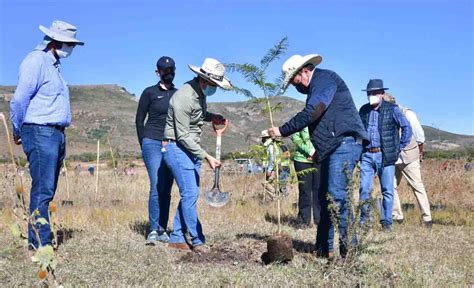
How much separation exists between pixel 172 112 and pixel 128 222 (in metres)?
2.47

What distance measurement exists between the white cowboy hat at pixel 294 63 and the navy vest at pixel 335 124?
181 mm

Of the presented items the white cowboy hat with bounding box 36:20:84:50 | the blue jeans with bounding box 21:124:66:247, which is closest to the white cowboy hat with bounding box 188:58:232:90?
the white cowboy hat with bounding box 36:20:84:50

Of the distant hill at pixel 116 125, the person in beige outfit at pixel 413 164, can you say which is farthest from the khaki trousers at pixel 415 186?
the distant hill at pixel 116 125

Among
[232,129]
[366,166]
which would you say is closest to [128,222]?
[366,166]

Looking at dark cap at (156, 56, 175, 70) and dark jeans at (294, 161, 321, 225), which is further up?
dark cap at (156, 56, 175, 70)

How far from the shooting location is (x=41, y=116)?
209 inches

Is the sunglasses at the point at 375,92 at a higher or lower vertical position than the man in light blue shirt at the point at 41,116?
higher

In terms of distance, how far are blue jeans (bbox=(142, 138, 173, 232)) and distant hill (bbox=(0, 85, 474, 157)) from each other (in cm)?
4737

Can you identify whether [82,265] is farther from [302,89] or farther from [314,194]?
[314,194]

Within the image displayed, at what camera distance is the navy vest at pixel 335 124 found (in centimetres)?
524

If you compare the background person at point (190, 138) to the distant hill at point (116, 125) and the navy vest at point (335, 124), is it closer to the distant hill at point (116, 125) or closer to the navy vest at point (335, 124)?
the navy vest at point (335, 124)

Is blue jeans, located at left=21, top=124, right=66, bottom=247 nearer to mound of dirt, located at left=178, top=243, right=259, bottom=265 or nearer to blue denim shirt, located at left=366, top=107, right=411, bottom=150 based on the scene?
mound of dirt, located at left=178, top=243, right=259, bottom=265

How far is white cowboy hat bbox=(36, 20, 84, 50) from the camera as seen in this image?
5395mm

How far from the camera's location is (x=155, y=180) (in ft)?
21.3
